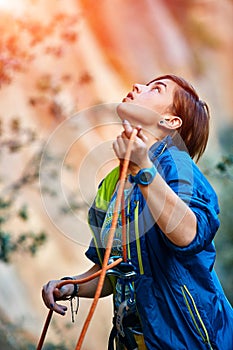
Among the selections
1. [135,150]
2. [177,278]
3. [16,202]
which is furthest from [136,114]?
[16,202]

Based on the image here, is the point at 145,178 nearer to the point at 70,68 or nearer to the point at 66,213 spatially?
the point at 66,213

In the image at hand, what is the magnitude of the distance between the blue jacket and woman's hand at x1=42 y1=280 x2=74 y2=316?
0.58 feet

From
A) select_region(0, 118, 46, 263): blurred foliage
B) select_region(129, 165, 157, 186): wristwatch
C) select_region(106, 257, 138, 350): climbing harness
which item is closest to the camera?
select_region(129, 165, 157, 186): wristwatch

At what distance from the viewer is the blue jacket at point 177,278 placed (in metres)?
0.94

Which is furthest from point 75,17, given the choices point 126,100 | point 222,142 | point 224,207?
point 126,100

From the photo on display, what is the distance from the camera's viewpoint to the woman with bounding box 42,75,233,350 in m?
0.88

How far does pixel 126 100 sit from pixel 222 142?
1.29m

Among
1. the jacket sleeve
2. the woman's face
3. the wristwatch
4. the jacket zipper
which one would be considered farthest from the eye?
the jacket zipper

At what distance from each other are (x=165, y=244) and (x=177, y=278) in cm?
6

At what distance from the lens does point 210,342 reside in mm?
952

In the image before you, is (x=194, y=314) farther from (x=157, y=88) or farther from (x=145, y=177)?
(x=157, y=88)

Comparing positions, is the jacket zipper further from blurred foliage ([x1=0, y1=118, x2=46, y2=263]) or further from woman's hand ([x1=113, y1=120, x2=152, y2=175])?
blurred foliage ([x1=0, y1=118, x2=46, y2=263])

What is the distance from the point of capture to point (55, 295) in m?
1.08

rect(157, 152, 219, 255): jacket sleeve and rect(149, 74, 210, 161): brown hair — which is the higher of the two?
rect(149, 74, 210, 161): brown hair
